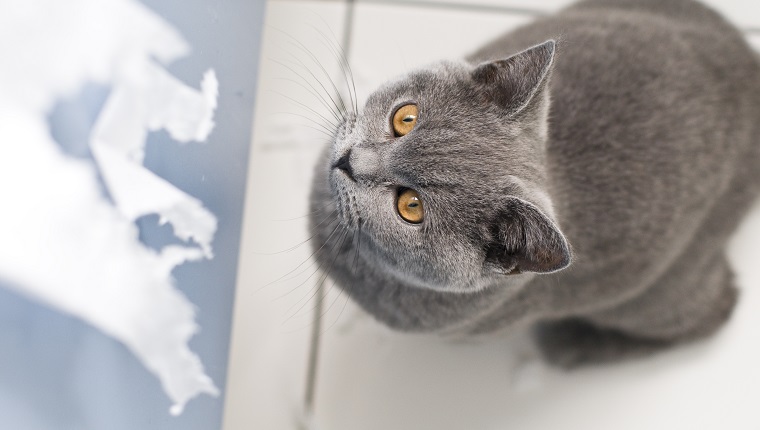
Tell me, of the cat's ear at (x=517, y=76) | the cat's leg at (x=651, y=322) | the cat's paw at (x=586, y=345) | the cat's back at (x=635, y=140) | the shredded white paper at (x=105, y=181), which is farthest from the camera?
A: the cat's paw at (x=586, y=345)

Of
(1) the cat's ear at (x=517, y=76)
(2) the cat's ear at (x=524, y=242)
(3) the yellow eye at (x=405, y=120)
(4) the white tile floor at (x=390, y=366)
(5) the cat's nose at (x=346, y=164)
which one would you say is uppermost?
(1) the cat's ear at (x=517, y=76)

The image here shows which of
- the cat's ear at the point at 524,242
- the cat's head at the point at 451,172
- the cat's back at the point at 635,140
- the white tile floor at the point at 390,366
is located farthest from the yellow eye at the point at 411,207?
the white tile floor at the point at 390,366

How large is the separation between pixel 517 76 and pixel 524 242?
249 millimetres

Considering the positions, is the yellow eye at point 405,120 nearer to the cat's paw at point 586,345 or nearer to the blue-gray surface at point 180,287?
the blue-gray surface at point 180,287

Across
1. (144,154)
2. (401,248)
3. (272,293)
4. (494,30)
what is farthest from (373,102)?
(494,30)

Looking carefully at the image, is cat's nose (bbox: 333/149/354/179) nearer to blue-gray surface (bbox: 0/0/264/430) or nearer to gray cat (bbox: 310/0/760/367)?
gray cat (bbox: 310/0/760/367)

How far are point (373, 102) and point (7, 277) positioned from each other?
546 mm

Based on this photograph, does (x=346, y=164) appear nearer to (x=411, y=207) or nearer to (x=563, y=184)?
(x=411, y=207)

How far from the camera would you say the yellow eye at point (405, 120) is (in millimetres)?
927

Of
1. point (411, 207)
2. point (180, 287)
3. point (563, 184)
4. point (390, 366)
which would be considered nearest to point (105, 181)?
point (180, 287)

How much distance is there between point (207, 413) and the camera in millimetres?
1103

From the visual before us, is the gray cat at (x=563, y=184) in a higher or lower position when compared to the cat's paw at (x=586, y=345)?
higher

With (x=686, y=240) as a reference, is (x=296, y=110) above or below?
above

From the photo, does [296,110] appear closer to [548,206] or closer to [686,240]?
[548,206]
